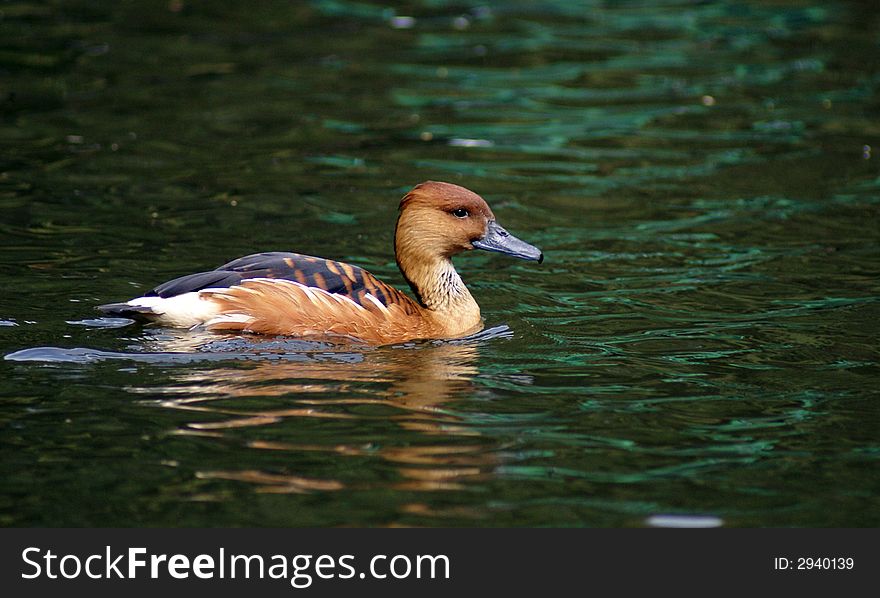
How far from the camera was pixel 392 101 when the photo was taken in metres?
15.2

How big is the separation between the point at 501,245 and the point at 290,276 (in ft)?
5.00

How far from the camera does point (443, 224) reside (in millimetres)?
8688

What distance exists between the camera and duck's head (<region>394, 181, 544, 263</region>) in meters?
8.65

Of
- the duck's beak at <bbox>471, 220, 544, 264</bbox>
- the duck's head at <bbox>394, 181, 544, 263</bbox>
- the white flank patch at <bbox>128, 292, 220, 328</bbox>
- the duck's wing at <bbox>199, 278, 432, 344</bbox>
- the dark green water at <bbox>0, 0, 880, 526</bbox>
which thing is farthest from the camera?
the duck's beak at <bbox>471, 220, 544, 264</bbox>

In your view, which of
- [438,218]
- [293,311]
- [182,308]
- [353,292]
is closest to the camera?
[182,308]

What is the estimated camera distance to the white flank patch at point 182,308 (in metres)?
7.98

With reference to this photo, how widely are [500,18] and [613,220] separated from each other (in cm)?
786

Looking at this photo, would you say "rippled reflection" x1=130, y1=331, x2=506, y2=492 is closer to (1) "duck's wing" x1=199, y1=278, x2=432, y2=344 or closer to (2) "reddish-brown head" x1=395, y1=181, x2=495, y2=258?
(1) "duck's wing" x1=199, y1=278, x2=432, y2=344

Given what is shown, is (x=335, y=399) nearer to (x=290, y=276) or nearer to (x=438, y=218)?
(x=290, y=276)

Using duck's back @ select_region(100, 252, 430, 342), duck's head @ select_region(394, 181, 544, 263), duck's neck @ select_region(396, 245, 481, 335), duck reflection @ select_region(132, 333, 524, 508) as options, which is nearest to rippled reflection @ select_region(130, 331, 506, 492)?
duck reflection @ select_region(132, 333, 524, 508)

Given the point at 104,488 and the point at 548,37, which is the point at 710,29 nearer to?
the point at 548,37

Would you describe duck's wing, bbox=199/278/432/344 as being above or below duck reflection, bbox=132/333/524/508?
above

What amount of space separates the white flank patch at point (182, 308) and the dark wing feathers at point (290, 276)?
0.06 meters

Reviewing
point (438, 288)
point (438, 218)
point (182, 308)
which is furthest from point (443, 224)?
point (182, 308)
